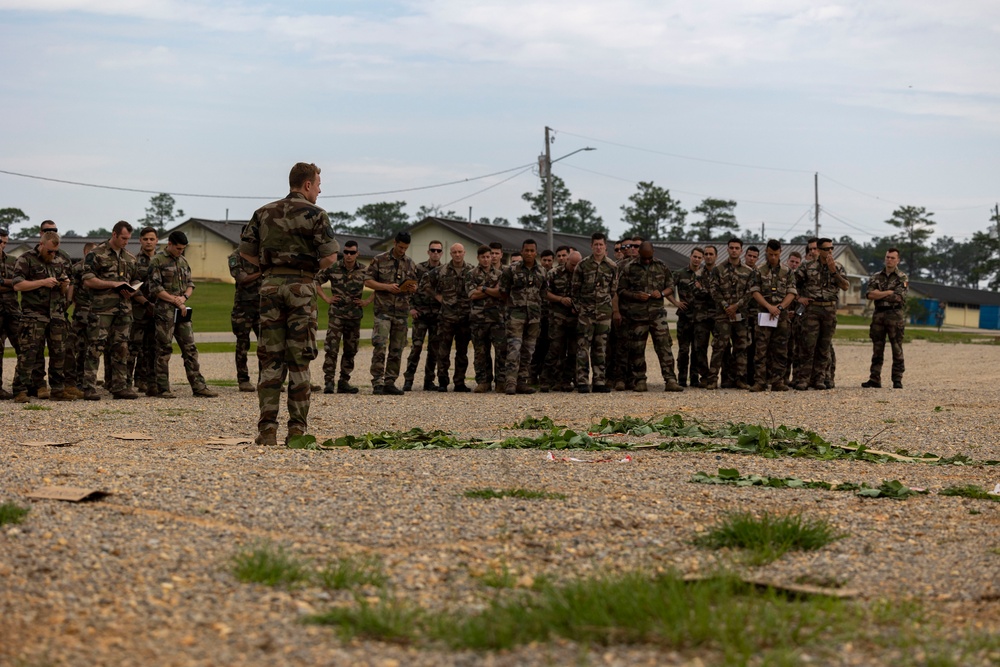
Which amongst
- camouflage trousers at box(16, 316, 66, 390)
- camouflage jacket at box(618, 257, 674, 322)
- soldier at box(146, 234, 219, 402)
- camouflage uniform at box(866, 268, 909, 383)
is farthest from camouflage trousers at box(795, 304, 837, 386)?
camouflage trousers at box(16, 316, 66, 390)

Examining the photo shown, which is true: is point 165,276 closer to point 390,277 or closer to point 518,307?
point 390,277

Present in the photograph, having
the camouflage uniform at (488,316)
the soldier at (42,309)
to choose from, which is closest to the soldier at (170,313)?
the soldier at (42,309)

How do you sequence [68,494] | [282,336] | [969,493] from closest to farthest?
[68,494] → [969,493] → [282,336]


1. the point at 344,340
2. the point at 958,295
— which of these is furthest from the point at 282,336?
the point at 958,295

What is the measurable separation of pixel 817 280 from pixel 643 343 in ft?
10.1

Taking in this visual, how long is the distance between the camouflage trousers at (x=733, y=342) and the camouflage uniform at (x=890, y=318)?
85.9 inches

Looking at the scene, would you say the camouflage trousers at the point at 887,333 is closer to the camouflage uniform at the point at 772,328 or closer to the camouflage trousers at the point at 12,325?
the camouflage uniform at the point at 772,328

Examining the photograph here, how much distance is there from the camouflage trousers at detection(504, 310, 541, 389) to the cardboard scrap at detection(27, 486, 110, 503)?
1121cm

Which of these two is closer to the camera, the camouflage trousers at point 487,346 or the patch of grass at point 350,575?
the patch of grass at point 350,575

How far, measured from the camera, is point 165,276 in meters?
16.3

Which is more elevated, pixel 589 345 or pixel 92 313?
pixel 92 313

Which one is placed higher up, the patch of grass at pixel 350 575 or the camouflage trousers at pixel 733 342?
the camouflage trousers at pixel 733 342

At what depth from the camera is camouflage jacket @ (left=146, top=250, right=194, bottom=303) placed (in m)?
16.2

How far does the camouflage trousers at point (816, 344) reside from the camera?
19234 mm
